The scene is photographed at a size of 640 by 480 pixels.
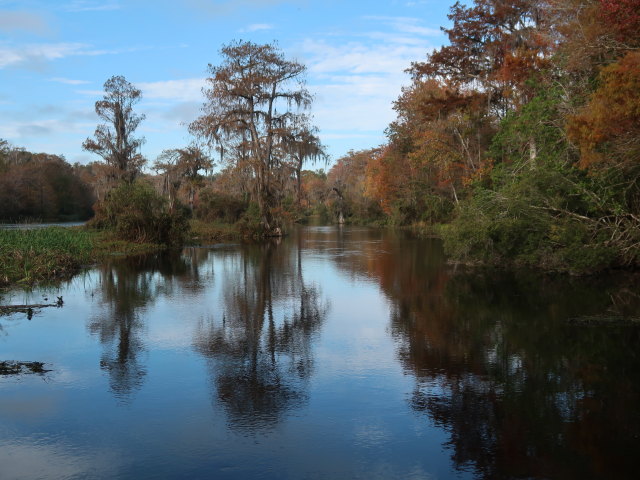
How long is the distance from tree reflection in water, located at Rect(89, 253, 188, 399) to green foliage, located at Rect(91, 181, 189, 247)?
218 inches

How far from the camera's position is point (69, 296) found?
549 inches

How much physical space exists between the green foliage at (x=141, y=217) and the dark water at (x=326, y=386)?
14.0 m

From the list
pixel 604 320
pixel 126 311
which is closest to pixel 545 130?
pixel 604 320

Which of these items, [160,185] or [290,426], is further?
[160,185]

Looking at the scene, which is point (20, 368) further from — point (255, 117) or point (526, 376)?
point (255, 117)

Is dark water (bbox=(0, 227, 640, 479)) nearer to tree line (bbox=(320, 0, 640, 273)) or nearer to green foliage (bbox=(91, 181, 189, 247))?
tree line (bbox=(320, 0, 640, 273))

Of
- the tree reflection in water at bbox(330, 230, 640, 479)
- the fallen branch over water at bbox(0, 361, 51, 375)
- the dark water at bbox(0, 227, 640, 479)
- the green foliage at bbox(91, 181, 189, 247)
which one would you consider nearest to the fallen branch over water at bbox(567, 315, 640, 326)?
the dark water at bbox(0, 227, 640, 479)

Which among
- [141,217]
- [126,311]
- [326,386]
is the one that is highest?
[141,217]

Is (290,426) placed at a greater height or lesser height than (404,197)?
lesser

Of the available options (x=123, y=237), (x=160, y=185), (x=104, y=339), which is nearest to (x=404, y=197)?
(x=160, y=185)

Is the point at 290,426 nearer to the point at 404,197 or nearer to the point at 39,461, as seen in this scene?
the point at 39,461

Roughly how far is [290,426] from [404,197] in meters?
46.0

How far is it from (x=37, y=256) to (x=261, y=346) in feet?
38.5

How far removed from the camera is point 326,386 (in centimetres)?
710
